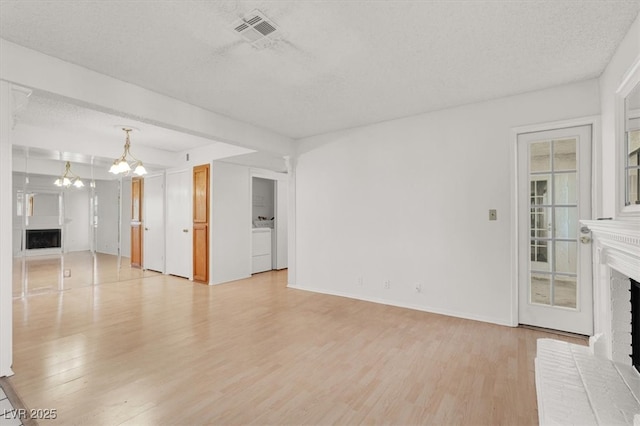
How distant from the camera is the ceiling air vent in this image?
209 cm

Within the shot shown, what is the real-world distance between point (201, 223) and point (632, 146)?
19.2 ft

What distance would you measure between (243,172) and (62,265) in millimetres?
3548

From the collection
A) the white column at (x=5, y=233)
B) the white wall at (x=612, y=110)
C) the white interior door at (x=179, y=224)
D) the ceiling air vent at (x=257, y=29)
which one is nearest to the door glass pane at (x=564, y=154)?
the white wall at (x=612, y=110)

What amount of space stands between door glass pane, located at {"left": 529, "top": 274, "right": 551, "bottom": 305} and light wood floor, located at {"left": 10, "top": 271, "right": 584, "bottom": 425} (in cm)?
38

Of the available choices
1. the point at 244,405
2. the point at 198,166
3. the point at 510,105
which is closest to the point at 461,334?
the point at 244,405

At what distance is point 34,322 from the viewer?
3.57 m

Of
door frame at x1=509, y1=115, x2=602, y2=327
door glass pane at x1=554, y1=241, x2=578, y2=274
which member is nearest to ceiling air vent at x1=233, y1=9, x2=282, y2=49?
door frame at x1=509, y1=115, x2=602, y2=327

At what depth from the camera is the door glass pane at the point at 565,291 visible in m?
3.17

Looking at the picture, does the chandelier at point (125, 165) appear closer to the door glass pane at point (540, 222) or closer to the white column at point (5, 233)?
the white column at point (5, 233)

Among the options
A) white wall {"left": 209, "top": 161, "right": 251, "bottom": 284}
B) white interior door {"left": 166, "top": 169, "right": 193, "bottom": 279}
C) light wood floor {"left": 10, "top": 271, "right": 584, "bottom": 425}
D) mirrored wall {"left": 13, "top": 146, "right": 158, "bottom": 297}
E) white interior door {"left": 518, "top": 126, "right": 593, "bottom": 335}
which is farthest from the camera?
white interior door {"left": 166, "top": 169, "right": 193, "bottom": 279}

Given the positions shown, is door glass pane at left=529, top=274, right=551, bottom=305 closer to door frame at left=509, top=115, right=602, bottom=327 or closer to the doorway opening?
door frame at left=509, top=115, right=602, bottom=327

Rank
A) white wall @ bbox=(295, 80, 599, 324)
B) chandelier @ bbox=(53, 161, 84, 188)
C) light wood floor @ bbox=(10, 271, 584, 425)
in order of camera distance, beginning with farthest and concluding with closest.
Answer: chandelier @ bbox=(53, 161, 84, 188) → white wall @ bbox=(295, 80, 599, 324) → light wood floor @ bbox=(10, 271, 584, 425)

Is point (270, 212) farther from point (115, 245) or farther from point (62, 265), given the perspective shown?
point (62, 265)

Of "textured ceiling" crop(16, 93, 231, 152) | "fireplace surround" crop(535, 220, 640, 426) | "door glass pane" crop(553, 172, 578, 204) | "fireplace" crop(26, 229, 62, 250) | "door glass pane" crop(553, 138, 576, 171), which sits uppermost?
"textured ceiling" crop(16, 93, 231, 152)
